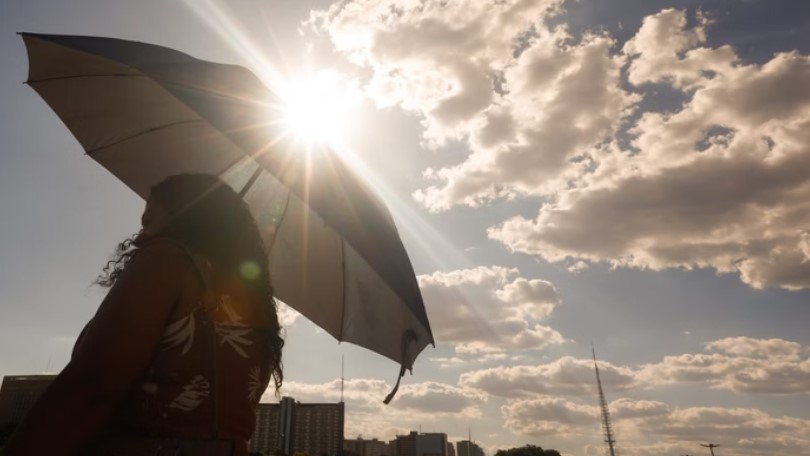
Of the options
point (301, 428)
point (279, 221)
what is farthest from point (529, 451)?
point (279, 221)

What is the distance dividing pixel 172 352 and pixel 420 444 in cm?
18607

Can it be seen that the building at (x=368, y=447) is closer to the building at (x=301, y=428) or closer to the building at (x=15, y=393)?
the building at (x=301, y=428)

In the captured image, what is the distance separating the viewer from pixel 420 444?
566 feet

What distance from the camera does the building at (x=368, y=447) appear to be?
177 metres

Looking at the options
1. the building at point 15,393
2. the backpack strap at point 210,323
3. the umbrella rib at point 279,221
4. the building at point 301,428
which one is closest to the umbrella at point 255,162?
the umbrella rib at point 279,221

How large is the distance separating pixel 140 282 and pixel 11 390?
154475 mm

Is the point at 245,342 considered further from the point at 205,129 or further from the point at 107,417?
the point at 205,129

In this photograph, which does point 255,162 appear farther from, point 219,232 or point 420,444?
point 420,444

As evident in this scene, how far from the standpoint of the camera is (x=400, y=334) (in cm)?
320

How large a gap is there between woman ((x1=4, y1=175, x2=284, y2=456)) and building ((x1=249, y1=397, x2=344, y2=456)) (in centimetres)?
12890

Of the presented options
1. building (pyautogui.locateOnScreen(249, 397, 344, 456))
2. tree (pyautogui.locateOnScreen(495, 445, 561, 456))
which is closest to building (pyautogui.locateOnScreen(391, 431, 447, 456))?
building (pyautogui.locateOnScreen(249, 397, 344, 456))

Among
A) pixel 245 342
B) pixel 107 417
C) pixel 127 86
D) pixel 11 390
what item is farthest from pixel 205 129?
pixel 11 390

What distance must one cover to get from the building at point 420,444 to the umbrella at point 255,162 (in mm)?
179778

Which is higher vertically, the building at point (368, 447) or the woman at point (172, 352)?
the woman at point (172, 352)
